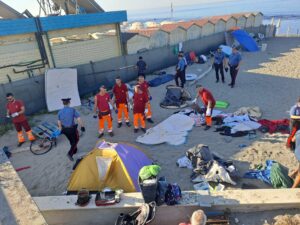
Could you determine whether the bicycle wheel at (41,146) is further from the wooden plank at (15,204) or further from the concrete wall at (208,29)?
the concrete wall at (208,29)

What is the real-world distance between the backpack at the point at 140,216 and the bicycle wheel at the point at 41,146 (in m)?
4.77

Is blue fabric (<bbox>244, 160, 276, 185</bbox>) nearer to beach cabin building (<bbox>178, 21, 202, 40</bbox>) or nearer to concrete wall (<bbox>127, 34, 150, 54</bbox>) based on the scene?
concrete wall (<bbox>127, 34, 150, 54</bbox>)

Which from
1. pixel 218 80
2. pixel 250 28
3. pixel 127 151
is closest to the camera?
pixel 127 151

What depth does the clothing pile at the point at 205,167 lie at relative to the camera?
6.55m

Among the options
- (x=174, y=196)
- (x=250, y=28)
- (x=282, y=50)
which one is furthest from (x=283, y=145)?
(x=250, y=28)

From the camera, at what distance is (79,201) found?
18.1 feet

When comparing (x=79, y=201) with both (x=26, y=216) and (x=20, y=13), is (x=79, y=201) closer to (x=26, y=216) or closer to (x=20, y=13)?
(x=26, y=216)

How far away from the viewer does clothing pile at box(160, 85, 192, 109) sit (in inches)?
470

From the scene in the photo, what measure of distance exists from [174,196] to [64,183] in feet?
10.8

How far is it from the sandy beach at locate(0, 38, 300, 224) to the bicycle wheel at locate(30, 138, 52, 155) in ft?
0.65

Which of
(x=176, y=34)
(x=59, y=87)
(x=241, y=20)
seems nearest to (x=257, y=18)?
(x=241, y=20)

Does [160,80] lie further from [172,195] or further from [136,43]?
[172,195]

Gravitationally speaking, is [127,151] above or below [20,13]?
below

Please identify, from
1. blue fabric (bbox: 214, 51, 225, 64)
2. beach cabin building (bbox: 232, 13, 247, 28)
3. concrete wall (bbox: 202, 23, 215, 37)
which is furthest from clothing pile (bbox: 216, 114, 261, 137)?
beach cabin building (bbox: 232, 13, 247, 28)
